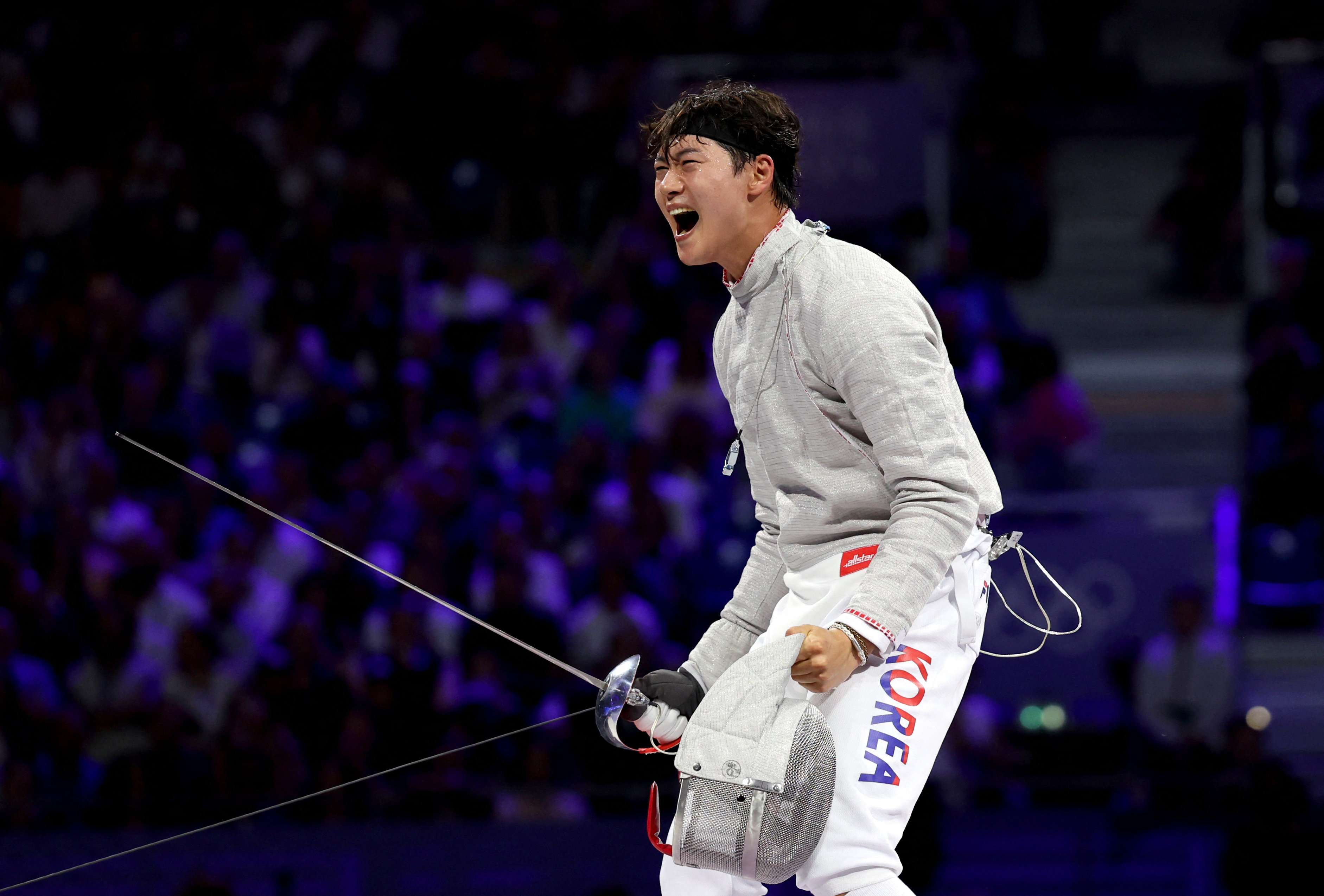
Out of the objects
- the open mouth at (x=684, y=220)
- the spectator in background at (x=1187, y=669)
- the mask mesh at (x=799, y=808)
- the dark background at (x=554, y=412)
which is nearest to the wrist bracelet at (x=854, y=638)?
the mask mesh at (x=799, y=808)

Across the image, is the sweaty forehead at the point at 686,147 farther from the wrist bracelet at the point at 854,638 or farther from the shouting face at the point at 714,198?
the wrist bracelet at the point at 854,638

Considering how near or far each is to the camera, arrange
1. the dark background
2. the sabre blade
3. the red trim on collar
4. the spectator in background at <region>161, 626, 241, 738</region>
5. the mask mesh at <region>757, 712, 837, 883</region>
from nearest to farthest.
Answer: the mask mesh at <region>757, 712, 837, 883</region>
the sabre blade
the red trim on collar
the dark background
the spectator in background at <region>161, 626, 241, 738</region>

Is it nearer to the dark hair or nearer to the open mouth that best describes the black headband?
the dark hair

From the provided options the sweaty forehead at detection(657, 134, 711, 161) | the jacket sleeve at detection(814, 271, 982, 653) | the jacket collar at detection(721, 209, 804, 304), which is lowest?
the jacket sleeve at detection(814, 271, 982, 653)

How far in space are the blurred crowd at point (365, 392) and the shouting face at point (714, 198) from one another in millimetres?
2279

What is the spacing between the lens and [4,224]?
261 inches

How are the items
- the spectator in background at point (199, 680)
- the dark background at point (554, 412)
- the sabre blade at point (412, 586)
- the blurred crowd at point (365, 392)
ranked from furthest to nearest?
the spectator in background at point (199, 680), the blurred crowd at point (365, 392), the dark background at point (554, 412), the sabre blade at point (412, 586)

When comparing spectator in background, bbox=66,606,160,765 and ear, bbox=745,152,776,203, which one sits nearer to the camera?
ear, bbox=745,152,776,203

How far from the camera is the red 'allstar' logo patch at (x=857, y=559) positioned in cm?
216

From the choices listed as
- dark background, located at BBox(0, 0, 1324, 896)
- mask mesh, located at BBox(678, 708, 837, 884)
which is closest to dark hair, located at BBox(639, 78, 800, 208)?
mask mesh, located at BBox(678, 708, 837, 884)

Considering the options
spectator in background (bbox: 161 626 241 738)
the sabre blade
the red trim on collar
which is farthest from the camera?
spectator in background (bbox: 161 626 241 738)

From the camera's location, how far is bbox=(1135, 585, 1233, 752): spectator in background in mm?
4977

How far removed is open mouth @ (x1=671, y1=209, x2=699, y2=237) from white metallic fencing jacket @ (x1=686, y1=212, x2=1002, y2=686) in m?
0.10

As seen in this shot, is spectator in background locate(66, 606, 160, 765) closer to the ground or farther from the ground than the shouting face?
closer to the ground
